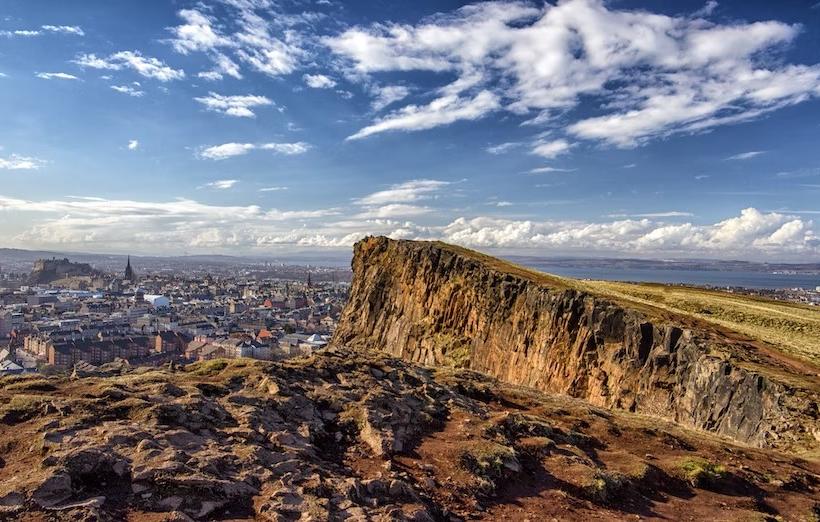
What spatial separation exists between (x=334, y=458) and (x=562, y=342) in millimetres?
35741

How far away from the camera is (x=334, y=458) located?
44.8ft

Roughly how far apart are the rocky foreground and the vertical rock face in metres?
7.18

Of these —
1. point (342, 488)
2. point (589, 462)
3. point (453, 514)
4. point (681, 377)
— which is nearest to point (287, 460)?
point (342, 488)

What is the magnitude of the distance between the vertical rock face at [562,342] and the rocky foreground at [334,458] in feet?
23.6

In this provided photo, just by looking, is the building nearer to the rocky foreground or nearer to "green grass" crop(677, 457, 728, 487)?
the rocky foreground

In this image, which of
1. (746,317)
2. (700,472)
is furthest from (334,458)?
(746,317)

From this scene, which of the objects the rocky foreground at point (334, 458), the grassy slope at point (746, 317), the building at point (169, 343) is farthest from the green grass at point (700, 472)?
the building at point (169, 343)

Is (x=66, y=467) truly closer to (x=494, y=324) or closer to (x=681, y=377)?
(x=681, y=377)

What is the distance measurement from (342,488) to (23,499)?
19.9 ft

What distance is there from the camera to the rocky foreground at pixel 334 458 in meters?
10.1

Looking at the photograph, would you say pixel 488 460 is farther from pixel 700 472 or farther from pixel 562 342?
pixel 562 342

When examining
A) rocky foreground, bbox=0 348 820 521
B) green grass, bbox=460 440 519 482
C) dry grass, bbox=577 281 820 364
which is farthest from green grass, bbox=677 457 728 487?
dry grass, bbox=577 281 820 364

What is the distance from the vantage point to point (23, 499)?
352 inches

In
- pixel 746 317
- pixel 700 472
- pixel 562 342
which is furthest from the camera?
pixel 562 342
